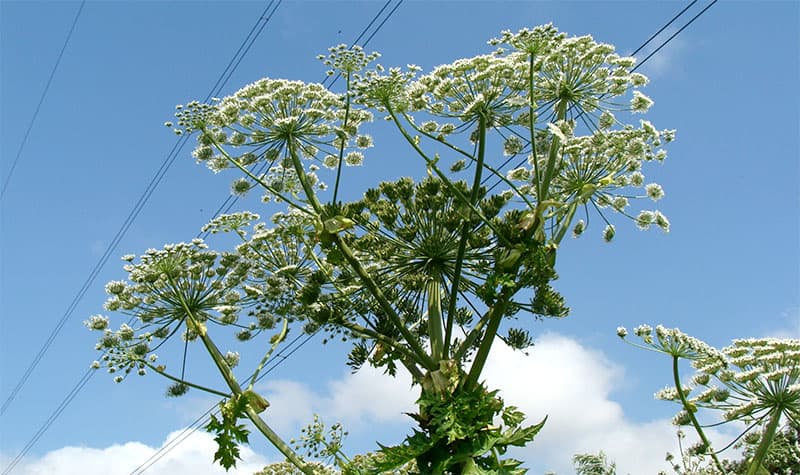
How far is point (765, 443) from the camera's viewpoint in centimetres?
985

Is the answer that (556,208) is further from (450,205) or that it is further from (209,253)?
(209,253)

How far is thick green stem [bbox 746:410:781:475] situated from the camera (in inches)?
380

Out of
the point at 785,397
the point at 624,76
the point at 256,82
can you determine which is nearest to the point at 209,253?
the point at 256,82

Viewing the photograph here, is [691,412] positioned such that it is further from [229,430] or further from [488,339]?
[229,430]

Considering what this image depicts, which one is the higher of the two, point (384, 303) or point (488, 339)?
point (384, 303)

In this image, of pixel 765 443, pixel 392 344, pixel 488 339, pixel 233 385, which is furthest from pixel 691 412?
pixel 233 385

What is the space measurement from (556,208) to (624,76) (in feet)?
7.12

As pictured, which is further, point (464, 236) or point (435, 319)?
point (435, 319)

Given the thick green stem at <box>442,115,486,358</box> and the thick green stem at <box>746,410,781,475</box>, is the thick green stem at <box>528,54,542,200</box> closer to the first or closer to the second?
the thick green stem at <box>442,115,486,358</box>

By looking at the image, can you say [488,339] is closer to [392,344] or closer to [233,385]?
[392,344]

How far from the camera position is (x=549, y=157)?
33.8 feet

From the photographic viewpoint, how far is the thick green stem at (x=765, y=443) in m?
9.65

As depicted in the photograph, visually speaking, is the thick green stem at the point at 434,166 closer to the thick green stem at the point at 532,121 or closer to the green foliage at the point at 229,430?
the thick green stem at the point at 532,121

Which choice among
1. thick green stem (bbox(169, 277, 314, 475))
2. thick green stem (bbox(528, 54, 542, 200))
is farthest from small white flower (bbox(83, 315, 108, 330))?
thick green stem (bbox(528, 54, 542, 200))
